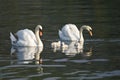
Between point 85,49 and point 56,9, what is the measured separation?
20540 mm

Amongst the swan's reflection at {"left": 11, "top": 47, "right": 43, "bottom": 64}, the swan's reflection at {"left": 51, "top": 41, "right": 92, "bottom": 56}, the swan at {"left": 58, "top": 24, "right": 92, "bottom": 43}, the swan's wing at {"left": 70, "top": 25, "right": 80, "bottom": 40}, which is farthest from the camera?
the swan's wing at {"left": 70, "top": 25, "right": 80, "bottom": 40}

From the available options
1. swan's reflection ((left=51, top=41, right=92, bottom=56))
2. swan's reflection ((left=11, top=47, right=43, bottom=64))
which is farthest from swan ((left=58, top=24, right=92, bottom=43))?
swan's reflection ((left=11, top=47, right=43, bottom=64))

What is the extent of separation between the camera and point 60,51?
28469mm

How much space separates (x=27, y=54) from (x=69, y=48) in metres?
2.85

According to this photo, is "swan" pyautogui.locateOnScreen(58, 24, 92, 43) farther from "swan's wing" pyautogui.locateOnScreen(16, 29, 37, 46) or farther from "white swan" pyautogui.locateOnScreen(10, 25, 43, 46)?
"swan's wing" pyautogui.locateOnScreen(16, 29, 37, 46)

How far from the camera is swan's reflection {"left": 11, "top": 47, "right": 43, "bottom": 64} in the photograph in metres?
25.4

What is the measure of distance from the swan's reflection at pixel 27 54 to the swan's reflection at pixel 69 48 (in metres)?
0.78

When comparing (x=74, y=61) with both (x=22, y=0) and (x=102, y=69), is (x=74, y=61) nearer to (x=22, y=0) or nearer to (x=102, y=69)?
(x=102, y=69)

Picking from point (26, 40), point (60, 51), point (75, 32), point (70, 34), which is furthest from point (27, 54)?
point (75, 32)

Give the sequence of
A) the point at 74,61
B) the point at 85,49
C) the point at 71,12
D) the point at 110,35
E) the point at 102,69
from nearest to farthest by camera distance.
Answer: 1. the point at 102,69
2. the point at 74,61
3. the point at 85,49
4. the point at 110,35
5. the point at 71,12

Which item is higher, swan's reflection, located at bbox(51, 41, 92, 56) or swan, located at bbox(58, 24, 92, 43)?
swan, located at bbox(58, 24, 92, 43)

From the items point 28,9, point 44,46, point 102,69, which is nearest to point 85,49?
point 44,46

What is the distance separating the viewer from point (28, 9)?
159ft

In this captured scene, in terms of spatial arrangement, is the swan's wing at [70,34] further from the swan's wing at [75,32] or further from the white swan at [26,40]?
the white swan at [26,40]
